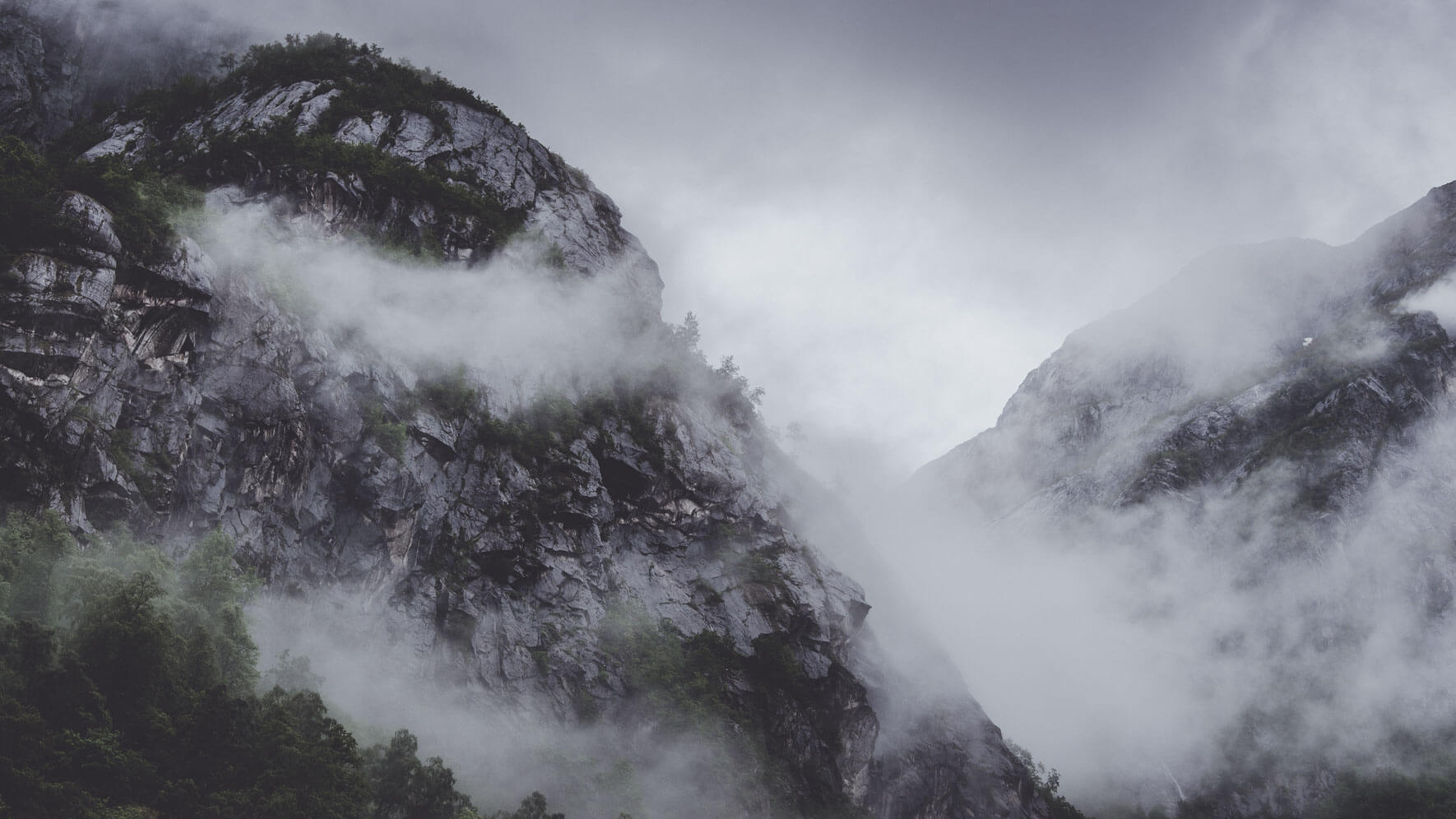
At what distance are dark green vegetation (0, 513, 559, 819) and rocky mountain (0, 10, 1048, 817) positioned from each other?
15.5ft

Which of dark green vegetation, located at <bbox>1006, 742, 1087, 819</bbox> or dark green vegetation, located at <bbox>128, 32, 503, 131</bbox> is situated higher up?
dark green vegetation, located at <bbox>128, 32, 503, 131</bbox>

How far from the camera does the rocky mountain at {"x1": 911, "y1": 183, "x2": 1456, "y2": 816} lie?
131m

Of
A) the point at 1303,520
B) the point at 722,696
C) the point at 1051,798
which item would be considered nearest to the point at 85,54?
the point at 722,696

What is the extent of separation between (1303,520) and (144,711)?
166924 millimetres

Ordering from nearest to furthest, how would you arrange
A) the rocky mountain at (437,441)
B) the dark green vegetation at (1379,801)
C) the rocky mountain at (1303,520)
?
the rocky mountain at (437,441) → the dark green vegetation at (1379,801) → the rocky mountain at (1303,520)

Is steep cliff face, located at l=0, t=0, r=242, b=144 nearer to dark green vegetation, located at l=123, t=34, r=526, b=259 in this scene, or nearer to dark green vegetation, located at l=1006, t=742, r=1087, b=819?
dark green vegetation, located at l=123, t=34, r=526, b=259

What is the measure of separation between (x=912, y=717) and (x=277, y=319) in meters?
65.3

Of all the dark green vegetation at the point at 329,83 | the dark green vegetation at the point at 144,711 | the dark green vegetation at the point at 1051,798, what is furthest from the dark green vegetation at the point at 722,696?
the dark green vegetation at the point at 329,83

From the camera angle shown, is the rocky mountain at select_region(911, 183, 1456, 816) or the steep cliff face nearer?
the steep cliff face

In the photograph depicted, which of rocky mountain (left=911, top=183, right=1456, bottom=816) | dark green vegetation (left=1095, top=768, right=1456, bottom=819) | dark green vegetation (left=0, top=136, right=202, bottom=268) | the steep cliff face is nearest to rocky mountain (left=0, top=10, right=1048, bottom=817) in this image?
dark green vegetation (left=0, top=136, right=202, bottom=268)

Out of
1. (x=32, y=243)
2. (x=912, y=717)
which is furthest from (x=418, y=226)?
(x=912, y=717)

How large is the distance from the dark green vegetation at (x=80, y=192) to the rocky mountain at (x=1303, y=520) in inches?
5770

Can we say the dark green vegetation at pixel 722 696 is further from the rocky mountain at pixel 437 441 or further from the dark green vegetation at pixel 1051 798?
the dark green vegetation at pixel 1051 798

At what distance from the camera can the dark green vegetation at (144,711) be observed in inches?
1339
